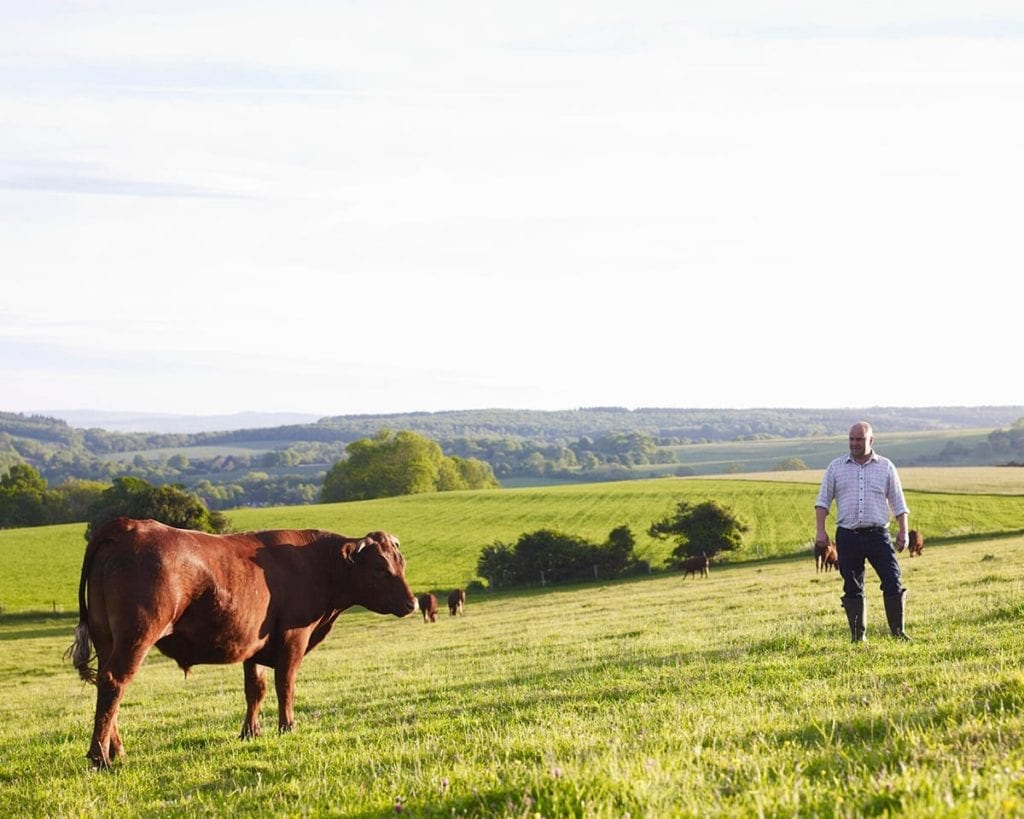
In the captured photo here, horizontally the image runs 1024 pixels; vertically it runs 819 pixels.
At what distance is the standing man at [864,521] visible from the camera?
11.6 metres

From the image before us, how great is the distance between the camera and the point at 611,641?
56.0ft

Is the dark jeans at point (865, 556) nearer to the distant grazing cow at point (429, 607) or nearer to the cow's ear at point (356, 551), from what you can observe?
the cow's ear at point (356, 551)

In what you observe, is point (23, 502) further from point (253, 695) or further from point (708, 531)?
point (253, 695)

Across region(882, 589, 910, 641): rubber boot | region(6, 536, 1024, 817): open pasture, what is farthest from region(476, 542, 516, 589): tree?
region(882, 589, 910, 641): rubber boot

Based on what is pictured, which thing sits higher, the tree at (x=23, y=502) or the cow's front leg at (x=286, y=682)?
the cow's front leg at (x=286, y=682)

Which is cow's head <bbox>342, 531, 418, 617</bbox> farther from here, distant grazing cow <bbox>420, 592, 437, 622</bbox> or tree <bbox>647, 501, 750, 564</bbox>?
tree <bbox>647, 501, 750, 564</bbox>

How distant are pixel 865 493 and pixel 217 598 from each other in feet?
24.0

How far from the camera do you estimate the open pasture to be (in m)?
4.58

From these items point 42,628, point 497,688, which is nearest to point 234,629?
point 497,688

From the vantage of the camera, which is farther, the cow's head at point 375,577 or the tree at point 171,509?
the tree at point 171,509

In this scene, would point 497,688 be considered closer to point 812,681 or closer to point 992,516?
point 812,681

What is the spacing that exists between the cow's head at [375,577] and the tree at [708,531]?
56.3 metres

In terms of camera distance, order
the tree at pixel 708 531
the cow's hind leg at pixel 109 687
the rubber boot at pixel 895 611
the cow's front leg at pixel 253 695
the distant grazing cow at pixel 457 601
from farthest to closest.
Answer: the tree at pixel 708 531 → the distant grazing cow at pixel 457 601 → the rubber boot at pixel 895 611 → the cow's front leg at pixel 253 695 → the cow's hind leg at pixel 109 687

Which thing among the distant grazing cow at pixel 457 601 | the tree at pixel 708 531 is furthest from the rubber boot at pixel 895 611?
the tree at pixel 708 531
